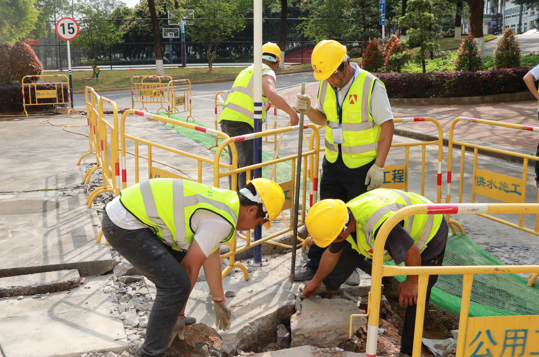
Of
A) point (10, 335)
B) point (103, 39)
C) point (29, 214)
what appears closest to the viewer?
point (10, 335)

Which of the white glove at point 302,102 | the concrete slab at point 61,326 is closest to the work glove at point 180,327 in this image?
the concrete slab at point 61,326

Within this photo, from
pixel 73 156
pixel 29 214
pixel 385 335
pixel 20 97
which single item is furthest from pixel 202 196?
pixel 20 97

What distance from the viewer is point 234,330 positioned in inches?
146

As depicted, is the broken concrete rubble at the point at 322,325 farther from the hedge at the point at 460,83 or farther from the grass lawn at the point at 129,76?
the grass lawn at the point at 129,76

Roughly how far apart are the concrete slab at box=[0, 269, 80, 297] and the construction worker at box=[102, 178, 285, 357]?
151 centimetres

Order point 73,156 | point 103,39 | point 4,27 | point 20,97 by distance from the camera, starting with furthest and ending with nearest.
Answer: point 103,39 → point 4,27 → point 20,97 → point 73,156

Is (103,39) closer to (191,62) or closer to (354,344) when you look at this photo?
(191,62)

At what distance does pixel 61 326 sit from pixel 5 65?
51.4ft

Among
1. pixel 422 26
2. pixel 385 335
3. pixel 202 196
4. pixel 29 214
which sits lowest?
pixel 385 335

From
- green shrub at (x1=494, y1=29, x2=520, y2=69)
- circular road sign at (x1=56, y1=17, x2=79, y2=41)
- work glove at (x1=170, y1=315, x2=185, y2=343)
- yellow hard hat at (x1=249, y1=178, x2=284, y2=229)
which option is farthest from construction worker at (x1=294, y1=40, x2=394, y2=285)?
green shrub at (x1=494, y1=29, x2=520, y2=69)

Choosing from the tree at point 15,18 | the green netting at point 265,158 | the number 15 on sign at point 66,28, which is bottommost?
the green netting at point 265,158

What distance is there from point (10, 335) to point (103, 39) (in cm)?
2837

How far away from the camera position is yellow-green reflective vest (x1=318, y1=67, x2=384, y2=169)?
4.21 meters

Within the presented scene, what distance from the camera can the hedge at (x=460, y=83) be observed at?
624 inches
